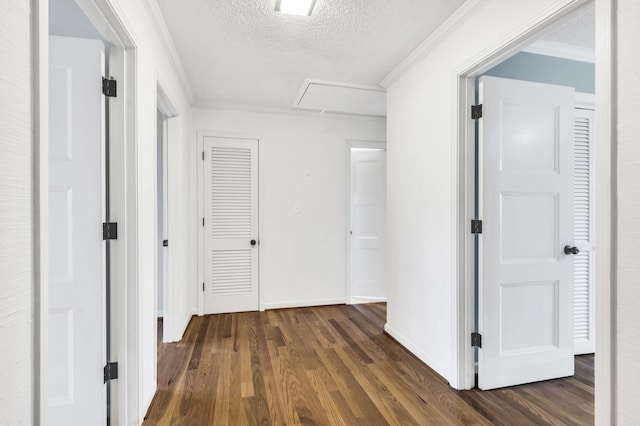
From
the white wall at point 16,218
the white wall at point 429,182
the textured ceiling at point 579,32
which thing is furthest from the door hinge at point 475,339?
the white wall at point 16,218

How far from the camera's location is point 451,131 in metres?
2.09

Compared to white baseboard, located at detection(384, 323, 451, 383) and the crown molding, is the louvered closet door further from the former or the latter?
the crown molding

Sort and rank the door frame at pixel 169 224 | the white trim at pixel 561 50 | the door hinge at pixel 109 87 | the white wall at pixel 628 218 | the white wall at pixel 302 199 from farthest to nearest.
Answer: the white wall at pixel 302 199 < the door frame at pixel 169 224 < the white trim at pixel 561 50 < the door hinge at pixel 109 87 < the white wall at pixel 628 218

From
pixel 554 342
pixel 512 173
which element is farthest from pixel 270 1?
pixel 554 342

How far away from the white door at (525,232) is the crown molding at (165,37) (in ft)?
6.92

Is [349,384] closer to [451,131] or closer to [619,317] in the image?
[619,317]

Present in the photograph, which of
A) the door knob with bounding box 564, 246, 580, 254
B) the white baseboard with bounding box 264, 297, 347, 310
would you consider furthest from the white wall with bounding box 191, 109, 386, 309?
the door knob with bounding box 564, 246, 580, 254

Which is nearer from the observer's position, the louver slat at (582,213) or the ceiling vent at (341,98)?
the louver slat at (582,213)

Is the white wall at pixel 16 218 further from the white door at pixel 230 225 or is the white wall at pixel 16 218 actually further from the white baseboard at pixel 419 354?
the white door at pixel 230 225

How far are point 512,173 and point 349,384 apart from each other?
5.94ft

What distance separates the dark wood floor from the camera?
1771 mm

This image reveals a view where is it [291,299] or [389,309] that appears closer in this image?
[389,309]

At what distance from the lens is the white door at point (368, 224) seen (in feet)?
14.0

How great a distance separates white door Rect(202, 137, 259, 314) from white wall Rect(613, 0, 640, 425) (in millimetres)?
3129
